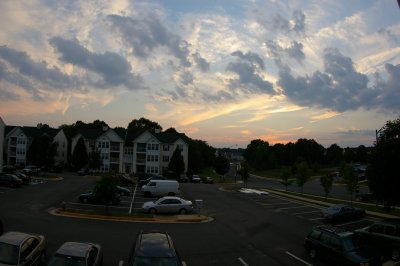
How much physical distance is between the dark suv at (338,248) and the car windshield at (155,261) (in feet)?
26.7

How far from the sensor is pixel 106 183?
29688 mm

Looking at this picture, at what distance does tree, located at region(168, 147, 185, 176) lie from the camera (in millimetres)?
89125

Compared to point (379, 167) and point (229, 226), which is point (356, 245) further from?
point (379, 167)

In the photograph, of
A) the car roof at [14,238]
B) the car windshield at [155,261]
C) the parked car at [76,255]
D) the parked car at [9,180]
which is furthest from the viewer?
the parked car at [9,180]

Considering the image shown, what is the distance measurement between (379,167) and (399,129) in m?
3.35

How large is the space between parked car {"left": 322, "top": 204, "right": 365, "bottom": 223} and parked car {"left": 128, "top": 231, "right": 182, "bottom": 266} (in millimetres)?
22710

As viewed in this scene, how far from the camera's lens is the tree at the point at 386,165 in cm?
3203

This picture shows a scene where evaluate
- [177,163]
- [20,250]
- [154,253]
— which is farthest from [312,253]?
[177,163]

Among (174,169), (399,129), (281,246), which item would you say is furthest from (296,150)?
(281,246)

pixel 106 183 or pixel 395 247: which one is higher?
pixel 106 183

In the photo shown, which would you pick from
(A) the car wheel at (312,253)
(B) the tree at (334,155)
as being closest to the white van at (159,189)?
(A) the car wheel at (312,253)

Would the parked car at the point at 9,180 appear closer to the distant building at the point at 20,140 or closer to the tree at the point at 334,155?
the distant building at the point at 20,140

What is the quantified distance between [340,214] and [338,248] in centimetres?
1707

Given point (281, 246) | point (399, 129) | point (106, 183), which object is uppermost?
point (399, 129)
